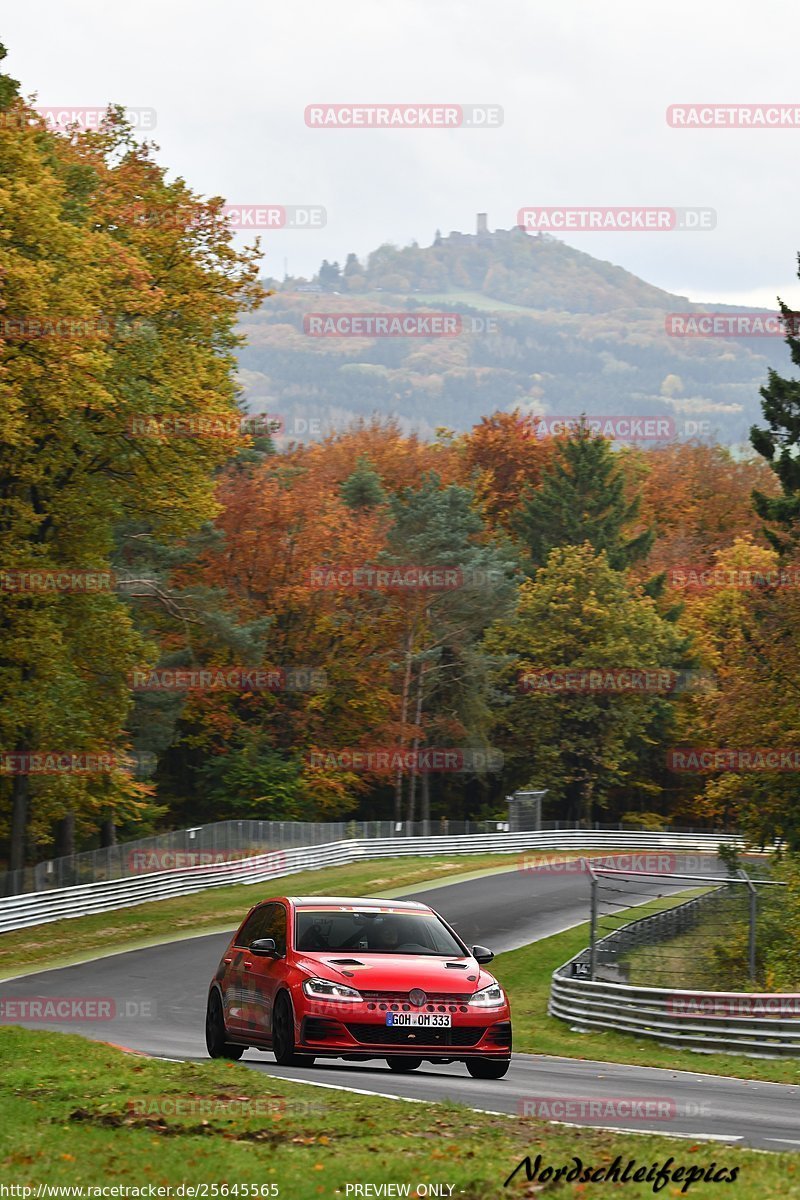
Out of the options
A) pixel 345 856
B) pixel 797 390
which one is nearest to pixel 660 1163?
pixel 797 390

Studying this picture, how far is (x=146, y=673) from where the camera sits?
41812 millimetres

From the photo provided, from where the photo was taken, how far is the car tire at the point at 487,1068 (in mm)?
14539

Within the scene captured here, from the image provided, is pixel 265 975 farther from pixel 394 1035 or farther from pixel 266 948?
pixel 394 1035

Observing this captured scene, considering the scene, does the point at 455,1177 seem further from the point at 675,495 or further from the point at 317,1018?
the point at 675,495

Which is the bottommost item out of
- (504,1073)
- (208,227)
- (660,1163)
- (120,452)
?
(504,1073)

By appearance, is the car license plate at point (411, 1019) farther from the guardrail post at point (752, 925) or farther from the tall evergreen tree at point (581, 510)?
the tall evergreen tree at point (581, 510)

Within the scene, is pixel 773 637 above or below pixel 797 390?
below

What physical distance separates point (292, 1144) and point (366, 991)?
4.05 metres

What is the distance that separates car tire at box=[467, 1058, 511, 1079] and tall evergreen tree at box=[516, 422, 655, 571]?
7141 centimetres

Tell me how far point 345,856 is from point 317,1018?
44513mm

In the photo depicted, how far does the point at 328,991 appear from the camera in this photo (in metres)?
13.9

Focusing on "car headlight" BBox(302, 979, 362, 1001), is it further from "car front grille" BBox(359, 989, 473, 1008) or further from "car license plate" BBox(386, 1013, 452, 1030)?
"car license plate" BBox(386, 1013, 452, 1030)

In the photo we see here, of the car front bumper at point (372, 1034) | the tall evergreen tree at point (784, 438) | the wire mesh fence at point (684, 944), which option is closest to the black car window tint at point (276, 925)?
the car front bumper at point (372, 1034)

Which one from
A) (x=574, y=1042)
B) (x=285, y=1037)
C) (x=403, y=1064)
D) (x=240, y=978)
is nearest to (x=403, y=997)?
(x=285, y=1037)
